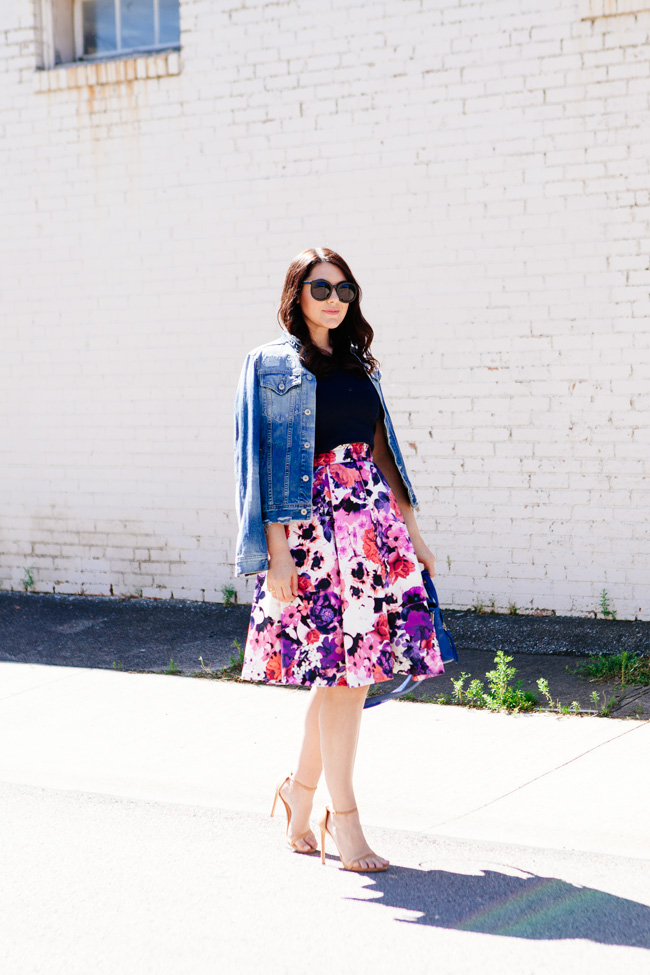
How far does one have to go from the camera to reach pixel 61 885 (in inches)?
143

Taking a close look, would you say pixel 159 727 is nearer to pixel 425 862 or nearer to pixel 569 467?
pixel 425 862

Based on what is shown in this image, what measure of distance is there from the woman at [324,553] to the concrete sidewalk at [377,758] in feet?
1.98

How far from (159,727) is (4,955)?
7.10ft

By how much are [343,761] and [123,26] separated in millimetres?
6477

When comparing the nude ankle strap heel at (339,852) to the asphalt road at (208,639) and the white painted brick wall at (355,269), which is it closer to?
the asphalt road at (208,639)

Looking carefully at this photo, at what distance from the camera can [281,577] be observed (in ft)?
11.9

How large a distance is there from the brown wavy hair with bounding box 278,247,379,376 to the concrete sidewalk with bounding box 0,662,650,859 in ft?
5.41

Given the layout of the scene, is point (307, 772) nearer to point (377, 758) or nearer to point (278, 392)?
point (377, 758)

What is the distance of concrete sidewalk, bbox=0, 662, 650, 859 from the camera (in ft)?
13.4

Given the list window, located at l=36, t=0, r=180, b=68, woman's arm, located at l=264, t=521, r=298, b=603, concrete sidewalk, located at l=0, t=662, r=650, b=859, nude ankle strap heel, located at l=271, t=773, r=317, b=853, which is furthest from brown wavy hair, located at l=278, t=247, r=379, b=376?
window, located at l=36, t=0, r=180, b=68

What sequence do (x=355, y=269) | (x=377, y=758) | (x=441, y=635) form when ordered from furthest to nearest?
1. (x=355, y=269)
2. (x=377, y=758)
3. (x=441, y=635)

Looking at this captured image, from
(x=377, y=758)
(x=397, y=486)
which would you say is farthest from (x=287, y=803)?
(x=397, y=486)

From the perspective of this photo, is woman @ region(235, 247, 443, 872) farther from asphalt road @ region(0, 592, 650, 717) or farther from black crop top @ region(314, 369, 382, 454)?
asphalt road @ region(0, 592, 650, 717)

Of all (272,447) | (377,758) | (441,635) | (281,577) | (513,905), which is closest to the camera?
(513,905)
